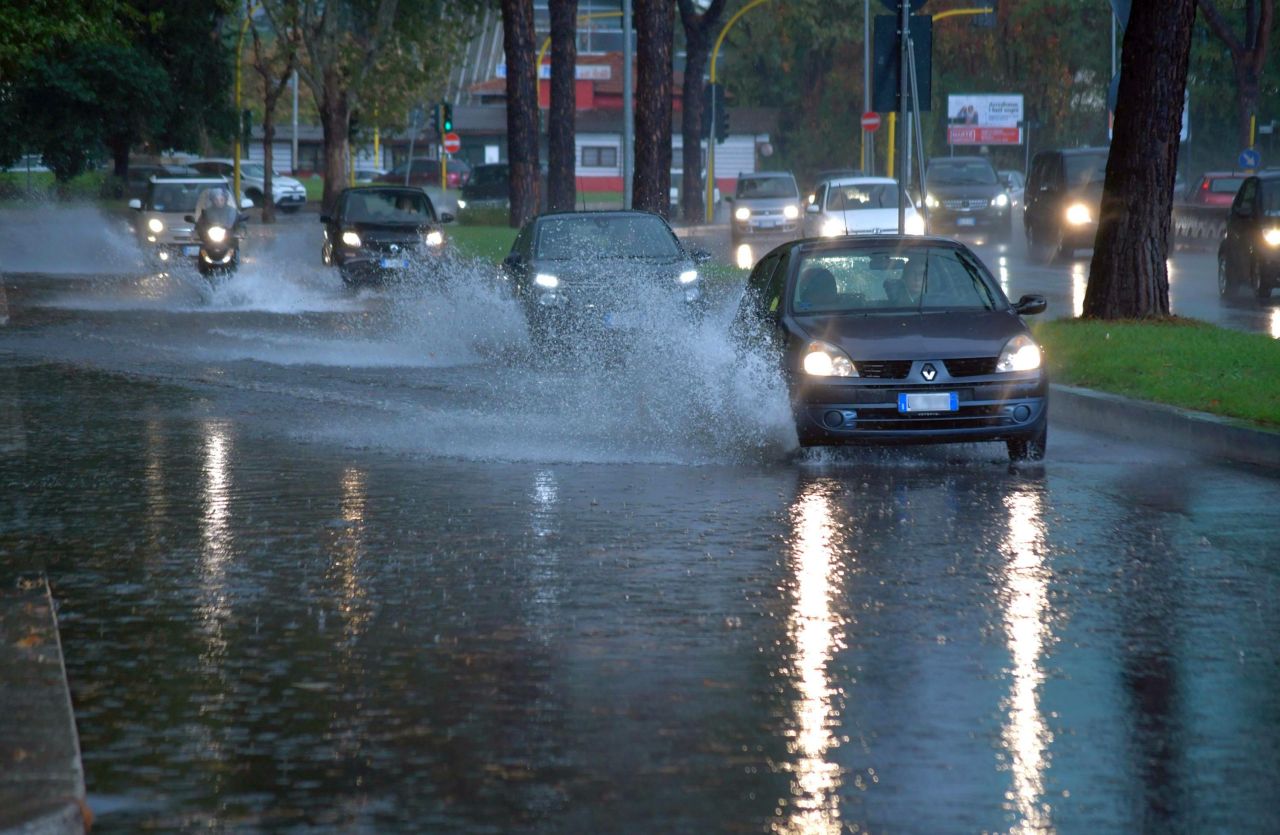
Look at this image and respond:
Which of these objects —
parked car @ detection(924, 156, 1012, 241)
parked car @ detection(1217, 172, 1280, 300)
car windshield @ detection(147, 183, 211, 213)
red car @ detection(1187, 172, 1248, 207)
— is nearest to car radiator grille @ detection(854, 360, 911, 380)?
parked car @ detection(1217, 172, 1280, 300)

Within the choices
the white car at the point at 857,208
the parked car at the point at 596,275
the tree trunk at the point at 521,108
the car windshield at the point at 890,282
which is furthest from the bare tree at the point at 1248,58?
the car windshield at the point at 890,282

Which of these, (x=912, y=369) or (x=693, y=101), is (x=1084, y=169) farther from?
(x=912, y=369)

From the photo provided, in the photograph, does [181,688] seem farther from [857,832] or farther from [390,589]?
[857,832]

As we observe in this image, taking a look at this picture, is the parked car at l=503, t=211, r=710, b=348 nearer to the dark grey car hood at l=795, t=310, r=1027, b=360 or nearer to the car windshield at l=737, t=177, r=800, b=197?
the dark grey car hood at l=795, t=310, r=1027, b=360

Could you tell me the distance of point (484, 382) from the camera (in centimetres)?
1770

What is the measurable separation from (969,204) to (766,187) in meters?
5.96

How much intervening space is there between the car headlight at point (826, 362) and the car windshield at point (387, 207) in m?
19.8

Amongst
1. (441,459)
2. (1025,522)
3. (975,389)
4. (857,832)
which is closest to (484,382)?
(441,459)

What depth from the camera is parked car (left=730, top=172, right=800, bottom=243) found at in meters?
49.8

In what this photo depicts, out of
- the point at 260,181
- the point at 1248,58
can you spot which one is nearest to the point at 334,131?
the point at 1248,58

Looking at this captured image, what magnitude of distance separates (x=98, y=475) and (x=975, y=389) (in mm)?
5227

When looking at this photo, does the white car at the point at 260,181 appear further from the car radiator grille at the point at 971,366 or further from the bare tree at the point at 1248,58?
the car radiator grille at the point at 971,366

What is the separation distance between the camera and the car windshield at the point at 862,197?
1549 inches

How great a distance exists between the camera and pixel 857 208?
39312mm
